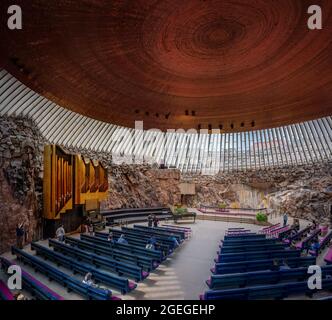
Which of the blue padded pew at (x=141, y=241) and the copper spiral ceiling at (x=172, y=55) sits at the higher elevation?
the copper spiral ceiling at (x=172, y=55)

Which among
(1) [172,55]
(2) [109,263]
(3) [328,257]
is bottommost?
(3) [328,257]

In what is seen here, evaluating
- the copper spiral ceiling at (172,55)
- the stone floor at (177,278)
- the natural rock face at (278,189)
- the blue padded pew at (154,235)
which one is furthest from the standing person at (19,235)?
the natural rock face at (278,189)

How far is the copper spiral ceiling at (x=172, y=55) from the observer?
802 centimetres

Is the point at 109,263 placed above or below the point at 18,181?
below

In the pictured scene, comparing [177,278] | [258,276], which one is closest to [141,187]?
[177,278]

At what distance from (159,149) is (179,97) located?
1381 cm

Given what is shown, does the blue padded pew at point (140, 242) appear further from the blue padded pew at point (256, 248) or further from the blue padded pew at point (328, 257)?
the blue padded pew at point (328, 257)

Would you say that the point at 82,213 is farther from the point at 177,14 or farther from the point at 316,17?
the point at 316,17

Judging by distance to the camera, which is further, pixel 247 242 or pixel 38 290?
pixel 247 242

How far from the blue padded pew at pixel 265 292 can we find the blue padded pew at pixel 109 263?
6.83 feet

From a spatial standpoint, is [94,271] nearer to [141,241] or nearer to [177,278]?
[177,278]

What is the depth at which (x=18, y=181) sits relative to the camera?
33.7 feet

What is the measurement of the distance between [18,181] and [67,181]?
2673 mm
